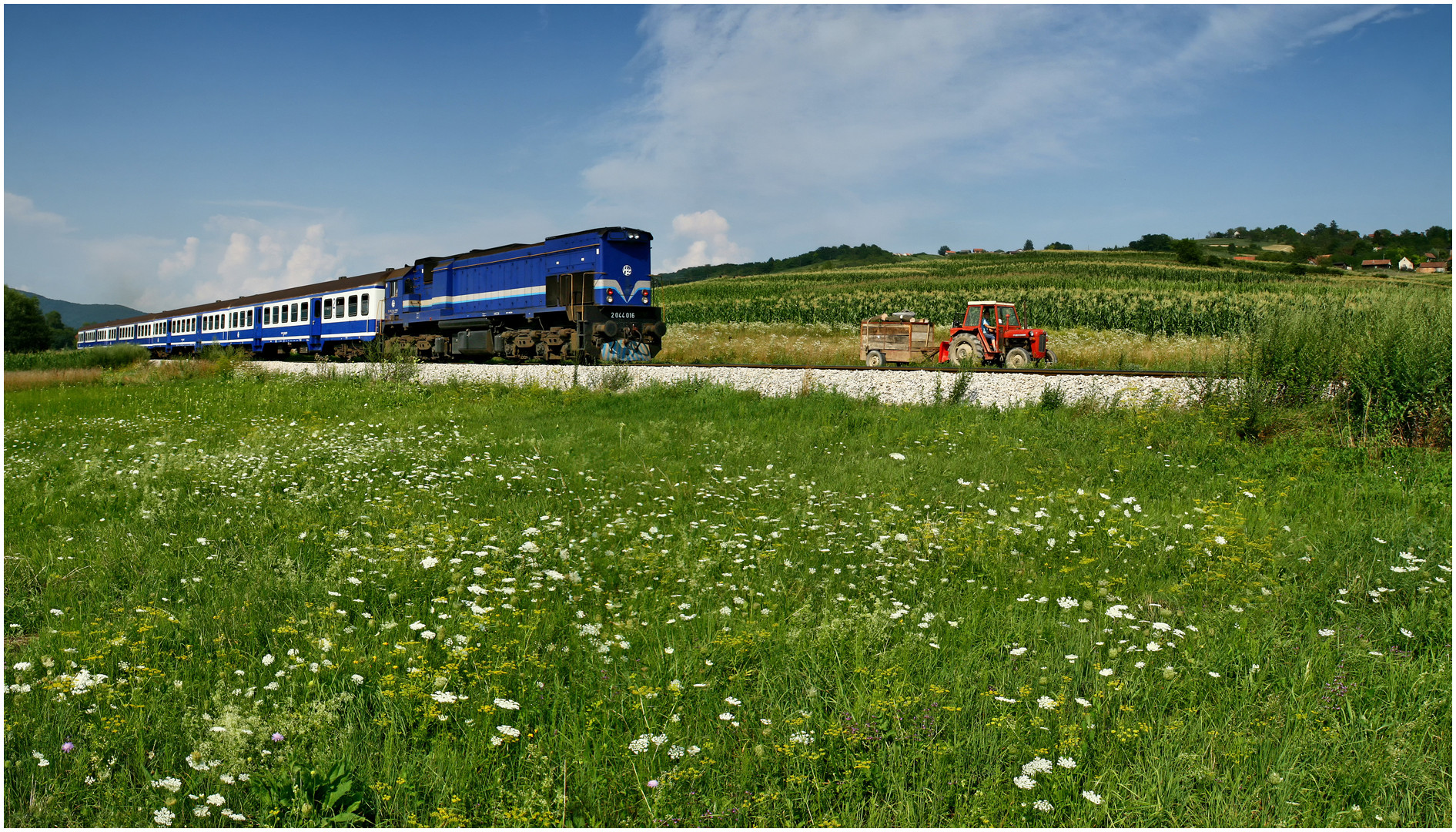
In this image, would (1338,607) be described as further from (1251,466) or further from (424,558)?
(424,558)

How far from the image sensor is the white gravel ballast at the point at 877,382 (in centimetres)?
1426

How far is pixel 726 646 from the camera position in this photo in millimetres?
4512

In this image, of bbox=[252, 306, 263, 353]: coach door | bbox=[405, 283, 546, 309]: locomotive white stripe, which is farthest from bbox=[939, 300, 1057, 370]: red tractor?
bbox=[252, 306, 263, 353]: coach door

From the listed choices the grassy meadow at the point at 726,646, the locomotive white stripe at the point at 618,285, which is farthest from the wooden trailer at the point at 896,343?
the grassy meadow at the point at 726,646

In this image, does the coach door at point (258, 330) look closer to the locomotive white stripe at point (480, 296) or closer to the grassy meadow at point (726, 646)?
the locomotive white stripe at point (480, 296)

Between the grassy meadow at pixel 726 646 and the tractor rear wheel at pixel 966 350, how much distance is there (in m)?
12.9

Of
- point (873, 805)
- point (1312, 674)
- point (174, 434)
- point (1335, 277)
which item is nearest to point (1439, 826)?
point (1312, 674)

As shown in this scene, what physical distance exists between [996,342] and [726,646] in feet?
67.3

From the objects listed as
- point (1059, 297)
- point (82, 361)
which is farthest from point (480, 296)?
point (1059, 297)

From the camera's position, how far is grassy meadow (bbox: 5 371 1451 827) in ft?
10.5

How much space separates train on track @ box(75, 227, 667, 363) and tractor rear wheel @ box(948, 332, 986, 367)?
29.7ft

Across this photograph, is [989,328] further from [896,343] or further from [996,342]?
[896,343]

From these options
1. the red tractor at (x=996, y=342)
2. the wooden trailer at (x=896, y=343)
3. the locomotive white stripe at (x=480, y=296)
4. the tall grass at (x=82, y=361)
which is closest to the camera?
the red tractor at (x=996, y=342)

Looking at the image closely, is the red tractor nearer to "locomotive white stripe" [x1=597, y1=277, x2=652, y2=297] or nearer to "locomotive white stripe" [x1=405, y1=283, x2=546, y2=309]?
"locomotive white stripe" [x1=597, y1=277, x2=652, y2=297]
